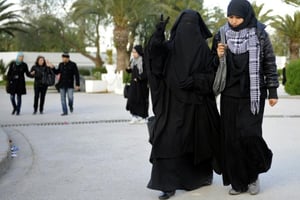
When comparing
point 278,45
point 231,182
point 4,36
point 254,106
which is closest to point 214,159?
point 231,182

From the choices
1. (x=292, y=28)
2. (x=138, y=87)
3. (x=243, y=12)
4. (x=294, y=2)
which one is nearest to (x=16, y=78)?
(x=138, y=87)

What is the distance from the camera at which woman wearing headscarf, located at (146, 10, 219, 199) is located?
523 centimetres

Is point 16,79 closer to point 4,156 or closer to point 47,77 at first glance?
point 47,77

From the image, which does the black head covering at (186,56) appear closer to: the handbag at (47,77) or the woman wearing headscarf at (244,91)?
the woman wearing headscarf at (244,91)

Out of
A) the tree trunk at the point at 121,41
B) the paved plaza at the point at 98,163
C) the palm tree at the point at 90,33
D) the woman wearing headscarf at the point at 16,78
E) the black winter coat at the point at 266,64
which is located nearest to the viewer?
the black winter coat at the point at 266,64

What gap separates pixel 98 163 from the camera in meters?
7.31

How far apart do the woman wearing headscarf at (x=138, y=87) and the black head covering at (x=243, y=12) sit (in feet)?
19.7

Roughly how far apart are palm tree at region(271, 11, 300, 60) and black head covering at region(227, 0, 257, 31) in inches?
1648

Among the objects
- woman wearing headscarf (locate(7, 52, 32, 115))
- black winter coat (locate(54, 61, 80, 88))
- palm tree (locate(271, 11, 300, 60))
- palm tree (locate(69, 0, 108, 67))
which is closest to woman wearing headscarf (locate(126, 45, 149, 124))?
black winter coat (locate(54, 61, 80, 88))

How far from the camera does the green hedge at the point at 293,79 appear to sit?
22.6 metres

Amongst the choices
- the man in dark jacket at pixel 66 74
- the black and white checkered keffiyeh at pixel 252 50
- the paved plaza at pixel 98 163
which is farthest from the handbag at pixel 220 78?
the man in dark jacket at pixel 66 74

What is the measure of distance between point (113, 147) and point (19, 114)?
21.6ft

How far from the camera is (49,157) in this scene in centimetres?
783

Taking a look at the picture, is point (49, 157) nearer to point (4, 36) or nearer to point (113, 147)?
point (113, 147)
